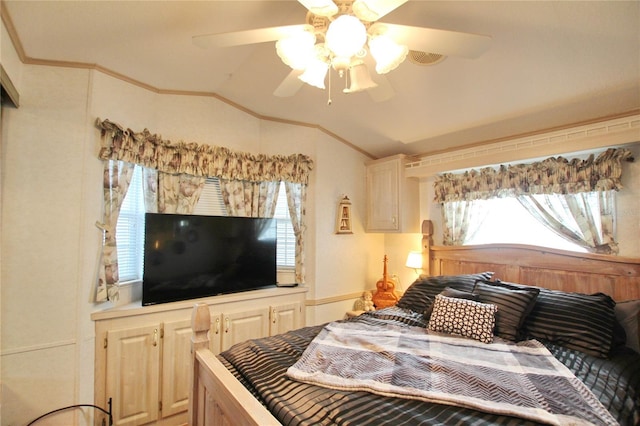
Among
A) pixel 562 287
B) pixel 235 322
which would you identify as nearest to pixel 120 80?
pixel 235 322

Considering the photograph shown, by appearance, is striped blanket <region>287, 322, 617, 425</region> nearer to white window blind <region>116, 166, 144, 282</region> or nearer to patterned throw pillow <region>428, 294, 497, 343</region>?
patterned throw pillow <region>428, 294, 497, 343</region>

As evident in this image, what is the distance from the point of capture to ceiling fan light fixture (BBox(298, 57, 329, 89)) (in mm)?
1485

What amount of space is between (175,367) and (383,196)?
262 centimetres

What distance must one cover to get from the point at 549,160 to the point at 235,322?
3.06 meters

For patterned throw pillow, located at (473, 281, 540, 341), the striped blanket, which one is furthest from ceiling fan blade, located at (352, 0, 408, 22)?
patterned throw pillow, located at (473, 281, 540, 341)

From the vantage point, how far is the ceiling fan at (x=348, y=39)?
1.19 metres

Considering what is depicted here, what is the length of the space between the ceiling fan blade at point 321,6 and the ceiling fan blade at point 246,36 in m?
0.16

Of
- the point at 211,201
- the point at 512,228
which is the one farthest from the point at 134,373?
the point at 512,228

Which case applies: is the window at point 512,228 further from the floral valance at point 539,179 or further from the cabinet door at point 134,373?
the cabinet door at point 134,373

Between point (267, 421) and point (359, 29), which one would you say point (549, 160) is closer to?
point (359, 29)

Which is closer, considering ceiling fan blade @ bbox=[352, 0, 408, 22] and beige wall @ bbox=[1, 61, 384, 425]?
ceiling fan blade @ bbox=[352, 0, 408, 22]

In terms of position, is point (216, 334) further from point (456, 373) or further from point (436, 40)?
point (436, 40)

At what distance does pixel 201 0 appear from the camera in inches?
65.2

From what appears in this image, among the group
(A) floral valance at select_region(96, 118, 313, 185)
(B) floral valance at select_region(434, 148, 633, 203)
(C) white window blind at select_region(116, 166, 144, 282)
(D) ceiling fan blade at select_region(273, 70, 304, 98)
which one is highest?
(D) ceiling fan blade at select_region(273, 70, 304, 98)
